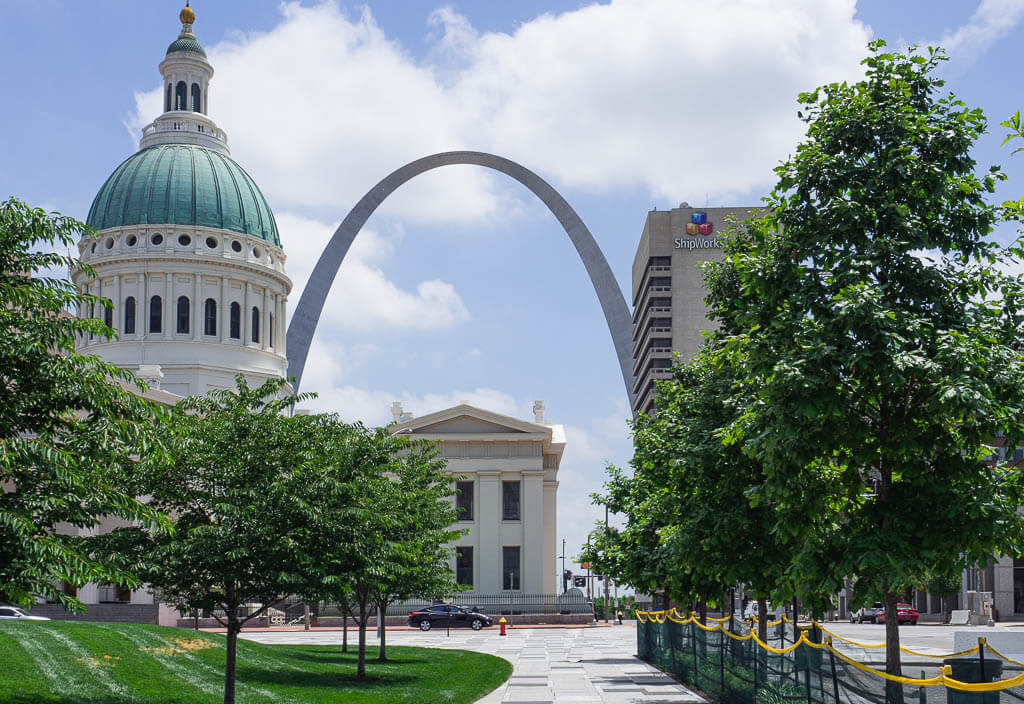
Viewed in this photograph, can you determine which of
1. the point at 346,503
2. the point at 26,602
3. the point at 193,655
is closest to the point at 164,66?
the point at 193,655

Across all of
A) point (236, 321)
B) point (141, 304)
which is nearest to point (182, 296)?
point (141, 304)

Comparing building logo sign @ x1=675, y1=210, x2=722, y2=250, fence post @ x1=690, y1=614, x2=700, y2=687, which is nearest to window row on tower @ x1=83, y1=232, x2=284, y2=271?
building logo sign @ x1=675, y1=210, x2=722, y2=250

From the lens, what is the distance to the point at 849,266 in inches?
609

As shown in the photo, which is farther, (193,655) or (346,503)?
(193,655)

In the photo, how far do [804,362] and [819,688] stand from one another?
247 inches

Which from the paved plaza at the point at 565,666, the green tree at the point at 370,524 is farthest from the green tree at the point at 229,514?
the paved plaza at the point at 565,666

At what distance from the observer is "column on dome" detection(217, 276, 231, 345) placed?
106231mm

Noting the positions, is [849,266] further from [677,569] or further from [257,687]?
[257,687]

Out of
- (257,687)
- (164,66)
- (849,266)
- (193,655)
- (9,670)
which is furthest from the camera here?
(164,66)

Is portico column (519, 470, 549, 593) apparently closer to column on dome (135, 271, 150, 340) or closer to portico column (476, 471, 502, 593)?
portico column (476, 471, 502, 593)

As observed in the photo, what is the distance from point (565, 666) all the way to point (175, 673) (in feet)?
48.6

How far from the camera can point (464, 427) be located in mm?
103750

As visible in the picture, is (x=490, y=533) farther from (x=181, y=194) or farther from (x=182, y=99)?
(x=182, y=99)

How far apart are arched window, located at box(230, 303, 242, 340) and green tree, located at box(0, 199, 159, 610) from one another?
90.8m
